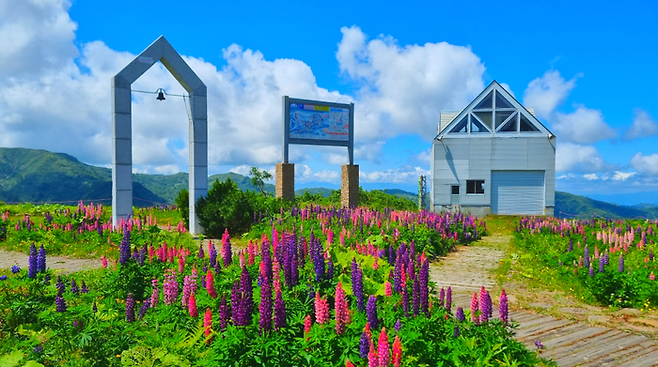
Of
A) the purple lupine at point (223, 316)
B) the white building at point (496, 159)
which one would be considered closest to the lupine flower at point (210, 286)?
the purple lupine at point (223, 316)

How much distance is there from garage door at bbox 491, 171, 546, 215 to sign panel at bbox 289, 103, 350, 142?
9.89 meters

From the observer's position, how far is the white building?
2642cm

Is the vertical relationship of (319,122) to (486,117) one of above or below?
below

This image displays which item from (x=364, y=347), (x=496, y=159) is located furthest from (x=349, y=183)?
(x=364, y=347)

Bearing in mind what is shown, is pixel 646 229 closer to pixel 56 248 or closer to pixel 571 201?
pixel 56 248

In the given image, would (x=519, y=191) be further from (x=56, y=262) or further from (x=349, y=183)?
(x=56, y=262)

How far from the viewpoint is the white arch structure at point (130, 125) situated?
1623cm

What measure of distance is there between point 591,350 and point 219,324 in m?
5.09

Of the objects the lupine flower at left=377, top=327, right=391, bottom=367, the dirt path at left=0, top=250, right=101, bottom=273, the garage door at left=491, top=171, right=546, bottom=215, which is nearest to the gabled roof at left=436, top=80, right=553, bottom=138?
the garage door at left=491, top=171, right=546, bottom=215

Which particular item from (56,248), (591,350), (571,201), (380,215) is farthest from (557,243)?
(571,201)

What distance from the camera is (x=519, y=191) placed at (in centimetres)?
2677

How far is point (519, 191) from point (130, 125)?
72.6 ft

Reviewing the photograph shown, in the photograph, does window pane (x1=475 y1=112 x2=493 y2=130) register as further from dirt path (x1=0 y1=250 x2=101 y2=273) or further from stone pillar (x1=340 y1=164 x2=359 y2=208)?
dirt path (x1=0 y1=250 x2=101 y2=273)

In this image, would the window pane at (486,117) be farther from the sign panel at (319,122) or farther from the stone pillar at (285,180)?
the stone pillar at (285,180)
